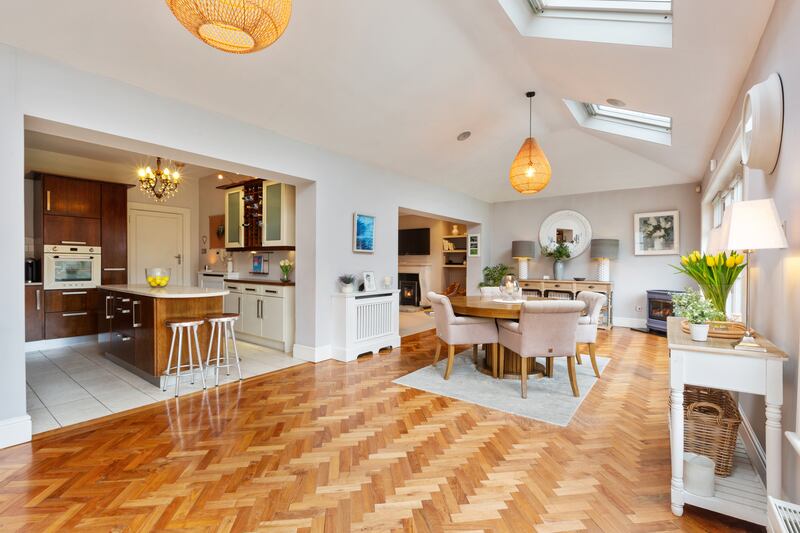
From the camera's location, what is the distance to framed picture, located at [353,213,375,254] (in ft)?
16.0

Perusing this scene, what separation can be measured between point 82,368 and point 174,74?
3300 millimetres

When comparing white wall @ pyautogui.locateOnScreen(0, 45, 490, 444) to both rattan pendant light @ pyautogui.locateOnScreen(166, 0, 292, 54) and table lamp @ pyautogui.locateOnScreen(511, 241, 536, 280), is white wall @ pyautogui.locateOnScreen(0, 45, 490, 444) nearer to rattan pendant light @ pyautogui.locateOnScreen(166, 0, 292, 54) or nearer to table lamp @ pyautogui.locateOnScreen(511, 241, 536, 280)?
rattan pendant light @ pyautogui.locateOnScreen(166, 0, 292, 54)

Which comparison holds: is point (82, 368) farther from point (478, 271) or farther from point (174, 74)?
point (478, 271)

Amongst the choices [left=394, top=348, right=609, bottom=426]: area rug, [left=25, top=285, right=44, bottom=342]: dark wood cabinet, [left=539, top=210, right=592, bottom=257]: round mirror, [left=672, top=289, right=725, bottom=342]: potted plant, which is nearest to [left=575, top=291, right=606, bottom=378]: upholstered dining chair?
[left=394, top=348, right=609, bottom=426]: area rug

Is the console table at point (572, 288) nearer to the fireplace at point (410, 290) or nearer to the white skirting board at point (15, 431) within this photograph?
the fireplace at point (410, 290)

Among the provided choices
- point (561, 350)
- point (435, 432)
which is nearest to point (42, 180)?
point (435, 432)

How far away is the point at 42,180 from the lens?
5.09m

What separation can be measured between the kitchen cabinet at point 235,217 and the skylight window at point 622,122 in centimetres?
488

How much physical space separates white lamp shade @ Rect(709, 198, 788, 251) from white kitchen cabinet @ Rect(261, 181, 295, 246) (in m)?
4.50

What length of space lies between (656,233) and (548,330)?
4.77 metres

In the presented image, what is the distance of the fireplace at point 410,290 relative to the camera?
10.3 m

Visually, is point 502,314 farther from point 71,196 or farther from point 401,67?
point 71,196

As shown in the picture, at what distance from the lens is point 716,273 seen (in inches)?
81.0

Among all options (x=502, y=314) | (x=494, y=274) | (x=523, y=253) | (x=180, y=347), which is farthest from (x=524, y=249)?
(x=180, y=347)
